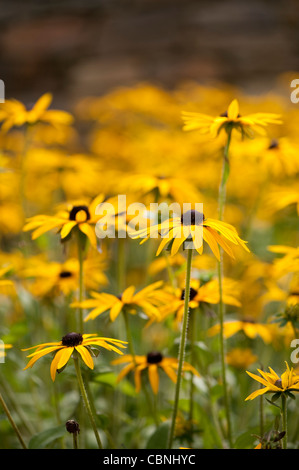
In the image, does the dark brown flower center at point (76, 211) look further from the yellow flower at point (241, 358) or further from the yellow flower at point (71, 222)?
the yellow flower at point (241, 358)

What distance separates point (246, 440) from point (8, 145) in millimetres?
1119

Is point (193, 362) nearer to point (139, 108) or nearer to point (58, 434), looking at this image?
point (58, 434)

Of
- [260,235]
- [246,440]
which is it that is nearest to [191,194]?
[246,440]

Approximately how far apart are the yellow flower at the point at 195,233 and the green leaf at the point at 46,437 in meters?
0.27

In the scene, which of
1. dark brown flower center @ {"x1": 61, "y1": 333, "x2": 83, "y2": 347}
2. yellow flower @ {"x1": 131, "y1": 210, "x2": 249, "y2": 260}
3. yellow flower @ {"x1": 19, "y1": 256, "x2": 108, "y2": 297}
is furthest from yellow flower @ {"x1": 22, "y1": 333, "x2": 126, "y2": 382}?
yellow flower @ {"x1": 19, "y1": 256, "x2": 108, "y2": 297}

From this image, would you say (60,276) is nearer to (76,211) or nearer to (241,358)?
(76,211)

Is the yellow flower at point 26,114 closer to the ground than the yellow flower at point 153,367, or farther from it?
farther from it

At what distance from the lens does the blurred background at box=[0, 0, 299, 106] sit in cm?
321

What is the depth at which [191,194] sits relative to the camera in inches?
33.4

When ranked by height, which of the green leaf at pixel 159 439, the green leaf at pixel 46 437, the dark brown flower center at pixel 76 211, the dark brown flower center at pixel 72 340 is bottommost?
the green leaf at pixel 159 439

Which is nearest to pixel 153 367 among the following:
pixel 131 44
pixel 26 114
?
pixel 26 114

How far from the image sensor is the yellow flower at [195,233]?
531 mm

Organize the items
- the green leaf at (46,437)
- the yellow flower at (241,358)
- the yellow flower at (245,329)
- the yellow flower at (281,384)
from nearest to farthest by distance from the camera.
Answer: the yellow flower at (281,384) < the green leaf at (46,437) < the yellow flower at (245,329) < the yellow flower at (241,358)

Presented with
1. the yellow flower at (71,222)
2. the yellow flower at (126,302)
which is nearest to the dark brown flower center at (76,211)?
the yellow flower at (71,222)
